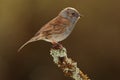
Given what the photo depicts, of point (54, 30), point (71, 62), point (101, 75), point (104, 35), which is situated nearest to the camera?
point (71, 62)

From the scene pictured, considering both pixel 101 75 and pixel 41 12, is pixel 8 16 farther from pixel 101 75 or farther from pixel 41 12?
pixel 101 75

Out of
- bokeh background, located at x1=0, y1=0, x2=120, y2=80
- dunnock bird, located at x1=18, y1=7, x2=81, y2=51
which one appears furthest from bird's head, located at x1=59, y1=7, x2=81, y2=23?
bokeh background, located at x1=0, y1=0, x2=120, y2=80

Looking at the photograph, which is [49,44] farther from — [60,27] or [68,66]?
[68,66]

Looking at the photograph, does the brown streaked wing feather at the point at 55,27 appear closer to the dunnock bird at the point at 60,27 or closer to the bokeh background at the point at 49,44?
the dunnock bird at the point at 60,27

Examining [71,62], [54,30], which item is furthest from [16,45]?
[71,62]

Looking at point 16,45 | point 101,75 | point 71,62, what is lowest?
point 101,75
